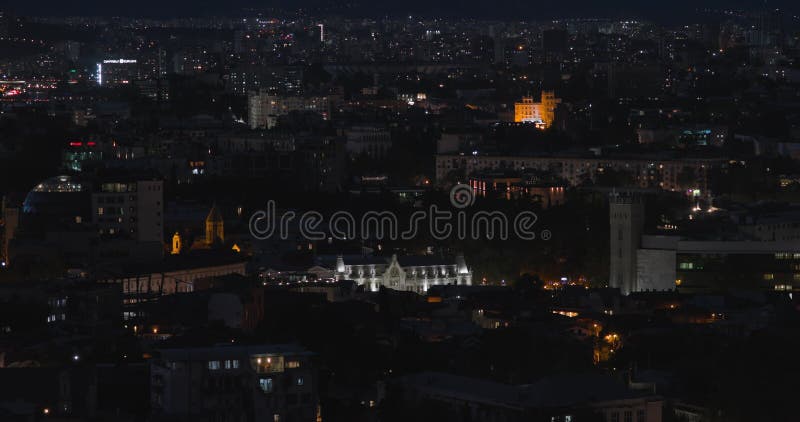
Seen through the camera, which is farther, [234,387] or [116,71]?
[116,71]

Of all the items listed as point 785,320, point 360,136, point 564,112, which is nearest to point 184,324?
point 785,320

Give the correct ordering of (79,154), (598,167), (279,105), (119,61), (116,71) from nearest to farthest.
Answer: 1. (79,154)
2. (598,167)
3. (279,105)
4. (116,71)
5. (119,61)

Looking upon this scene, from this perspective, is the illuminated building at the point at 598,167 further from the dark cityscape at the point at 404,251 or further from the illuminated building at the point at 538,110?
the illuminated building at the point at 538,110

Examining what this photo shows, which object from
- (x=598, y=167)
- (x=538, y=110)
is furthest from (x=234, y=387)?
(x=538, y=110)

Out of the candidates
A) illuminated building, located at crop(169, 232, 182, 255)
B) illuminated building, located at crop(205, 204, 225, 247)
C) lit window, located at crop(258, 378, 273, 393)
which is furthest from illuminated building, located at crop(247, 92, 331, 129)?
lit window, located at crop(258, 378, 273, 393)

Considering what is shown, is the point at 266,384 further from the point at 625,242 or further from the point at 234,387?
the point at 625,242

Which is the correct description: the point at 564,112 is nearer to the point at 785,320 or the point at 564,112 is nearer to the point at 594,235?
the point at 594,235

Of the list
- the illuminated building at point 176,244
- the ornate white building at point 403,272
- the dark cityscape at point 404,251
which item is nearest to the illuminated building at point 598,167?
the dark cityscape at point 404,251
